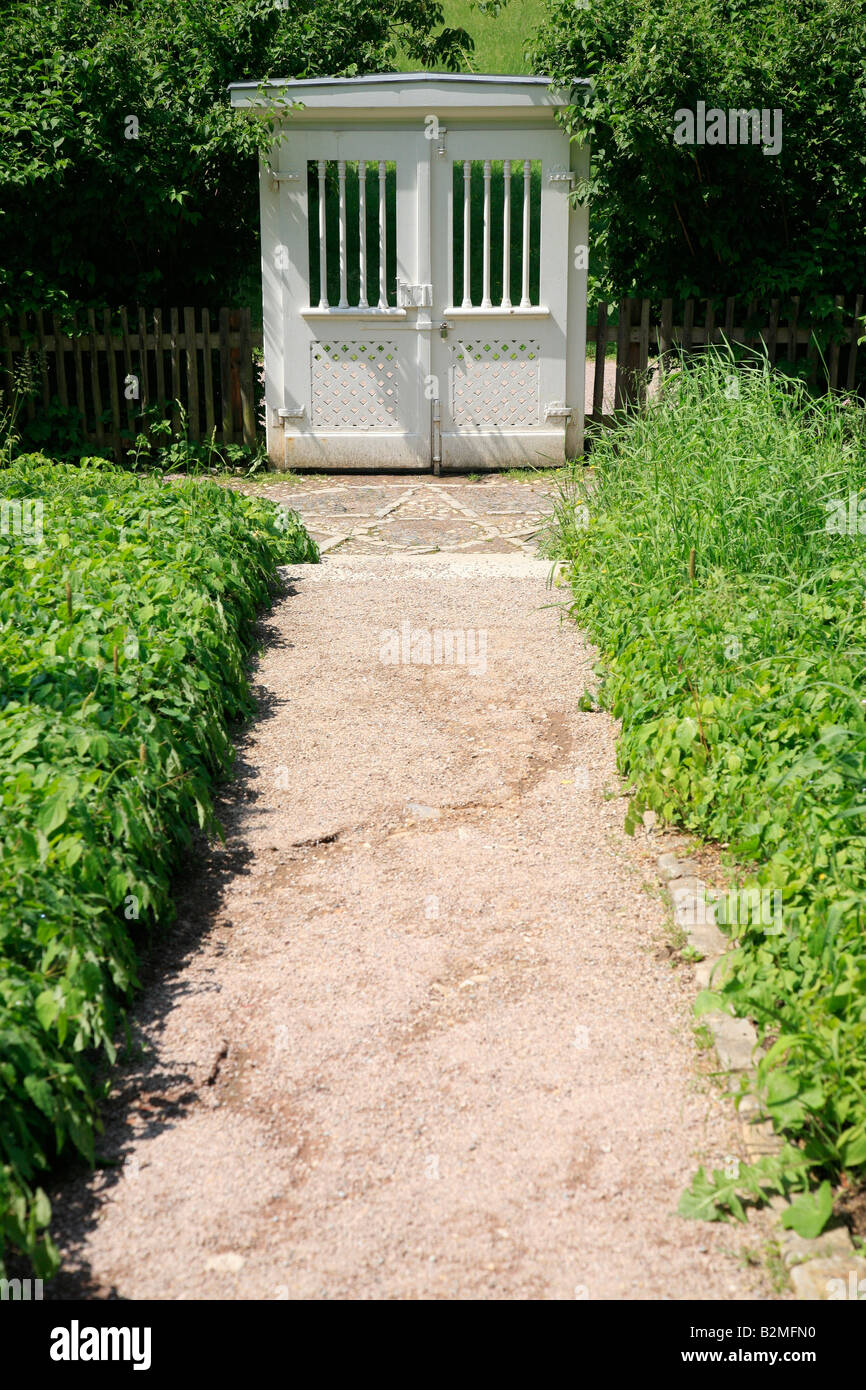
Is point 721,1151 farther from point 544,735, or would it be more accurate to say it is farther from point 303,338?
point 303,338

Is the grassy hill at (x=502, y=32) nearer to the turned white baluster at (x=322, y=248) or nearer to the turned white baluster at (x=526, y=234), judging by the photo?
the turned white baluster at (x=526, y=234)

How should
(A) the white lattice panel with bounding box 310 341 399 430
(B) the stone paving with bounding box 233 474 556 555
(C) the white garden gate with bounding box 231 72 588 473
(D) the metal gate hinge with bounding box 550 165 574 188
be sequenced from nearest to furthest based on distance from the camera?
(B) the stone paving with bounding box 233 474 556 555
(C) the white garden gate with bounding box 231 72 588 473
(D) the metal gate hinge with bounding box 550 165 574 188
(A) the white lattice panel with bounding box 310 341 399 430

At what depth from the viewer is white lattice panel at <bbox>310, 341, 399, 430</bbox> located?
36.9ft

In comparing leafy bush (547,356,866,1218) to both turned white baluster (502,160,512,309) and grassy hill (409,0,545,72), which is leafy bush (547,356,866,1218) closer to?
turned white baluster (502,160,512,309)

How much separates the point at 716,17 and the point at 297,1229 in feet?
34.9

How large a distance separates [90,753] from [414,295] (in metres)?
7.68

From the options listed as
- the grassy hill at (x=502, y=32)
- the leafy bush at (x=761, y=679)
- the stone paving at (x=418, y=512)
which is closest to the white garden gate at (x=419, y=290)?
the stone paving at (x=418, y=512)

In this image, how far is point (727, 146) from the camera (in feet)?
35.6

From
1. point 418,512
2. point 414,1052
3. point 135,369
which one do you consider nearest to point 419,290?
point 418,512

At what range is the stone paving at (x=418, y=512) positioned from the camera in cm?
926

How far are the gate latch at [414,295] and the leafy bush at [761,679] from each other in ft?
9.92

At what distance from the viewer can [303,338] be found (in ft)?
36.8

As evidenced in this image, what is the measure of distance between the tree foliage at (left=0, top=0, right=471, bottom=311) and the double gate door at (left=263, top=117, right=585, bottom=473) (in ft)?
2.95

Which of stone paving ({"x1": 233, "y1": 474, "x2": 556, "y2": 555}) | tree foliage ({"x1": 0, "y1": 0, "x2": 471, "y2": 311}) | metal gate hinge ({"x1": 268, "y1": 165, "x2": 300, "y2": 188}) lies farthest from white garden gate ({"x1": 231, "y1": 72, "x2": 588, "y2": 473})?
tree foliage ({"x1": 0, "y1": 0, "x2": 471, "y2": 311})
